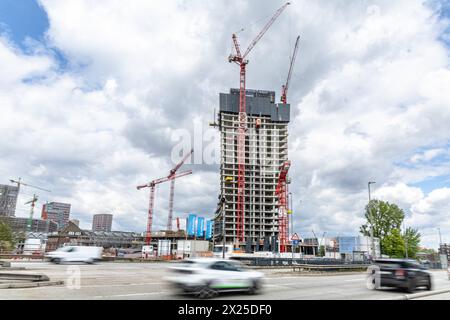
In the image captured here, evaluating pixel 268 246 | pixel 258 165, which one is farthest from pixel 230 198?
pixel 268 246

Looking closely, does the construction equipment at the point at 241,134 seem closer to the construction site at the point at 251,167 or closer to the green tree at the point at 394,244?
the construction site at the point at 251,167

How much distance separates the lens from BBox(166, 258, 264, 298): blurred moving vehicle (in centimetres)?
1254

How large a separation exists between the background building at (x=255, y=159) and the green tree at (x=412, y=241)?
6730cm

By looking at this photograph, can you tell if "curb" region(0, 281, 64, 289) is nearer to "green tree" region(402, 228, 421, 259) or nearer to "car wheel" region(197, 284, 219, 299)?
"car wheel" region(197, 284, 219, 299)

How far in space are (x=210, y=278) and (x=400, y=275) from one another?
8787 mm

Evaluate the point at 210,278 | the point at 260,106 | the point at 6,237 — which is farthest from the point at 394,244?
the point at 260,106

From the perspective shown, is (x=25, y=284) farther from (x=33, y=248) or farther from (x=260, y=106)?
(x=260, y=106)

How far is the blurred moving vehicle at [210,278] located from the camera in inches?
494

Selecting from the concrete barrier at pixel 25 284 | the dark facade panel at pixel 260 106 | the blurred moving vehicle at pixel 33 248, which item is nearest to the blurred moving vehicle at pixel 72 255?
the concrete barrier at pixel 25 284

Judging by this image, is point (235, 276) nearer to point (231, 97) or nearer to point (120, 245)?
point (231, 97)

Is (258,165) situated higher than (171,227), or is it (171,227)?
(258,165)

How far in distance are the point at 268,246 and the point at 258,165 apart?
137 ft

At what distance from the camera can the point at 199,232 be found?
154750mm
